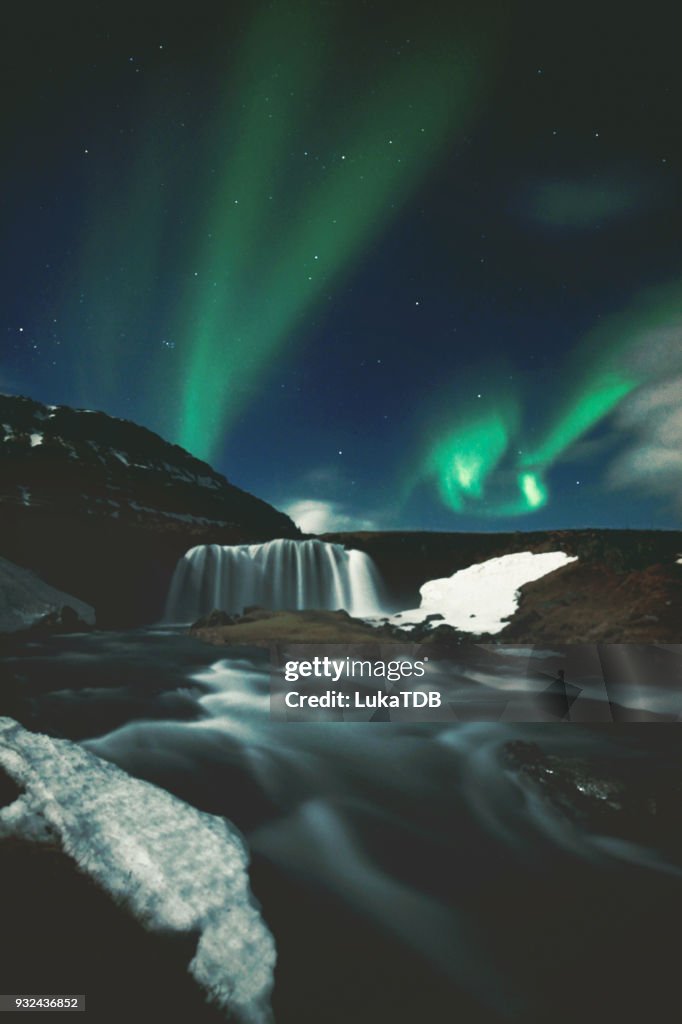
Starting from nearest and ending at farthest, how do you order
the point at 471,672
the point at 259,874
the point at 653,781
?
the point at 259,874 → the point at 653,781 → the point at 471,672

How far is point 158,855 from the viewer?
113 inches

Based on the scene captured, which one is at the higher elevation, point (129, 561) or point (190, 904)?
point (129, 561)

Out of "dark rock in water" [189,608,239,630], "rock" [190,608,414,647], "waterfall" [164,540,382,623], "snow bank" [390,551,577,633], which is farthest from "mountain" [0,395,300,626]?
"snow bank" [390,551,577,633]

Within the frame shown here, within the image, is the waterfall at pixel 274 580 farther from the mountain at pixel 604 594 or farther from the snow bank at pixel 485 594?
the mountain at pixel 604 594

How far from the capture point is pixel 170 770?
4.82 m

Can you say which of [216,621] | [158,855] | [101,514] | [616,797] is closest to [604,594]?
A: [616,797]

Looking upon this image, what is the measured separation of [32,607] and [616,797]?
724 inches

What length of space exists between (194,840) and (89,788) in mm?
1094

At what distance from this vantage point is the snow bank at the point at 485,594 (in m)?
17.5

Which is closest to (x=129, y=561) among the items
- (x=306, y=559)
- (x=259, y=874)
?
(x=306, y=559)

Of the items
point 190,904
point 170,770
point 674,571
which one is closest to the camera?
point 190,904

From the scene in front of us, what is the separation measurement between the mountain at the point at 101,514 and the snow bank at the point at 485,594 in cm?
1974

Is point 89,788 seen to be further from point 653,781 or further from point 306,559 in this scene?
point 306,559

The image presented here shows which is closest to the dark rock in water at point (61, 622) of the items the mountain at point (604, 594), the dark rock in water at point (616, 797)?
the mountain at point (604, 594)
